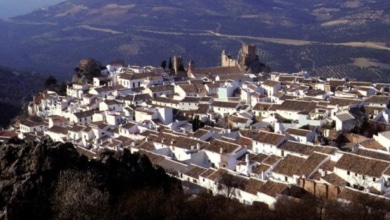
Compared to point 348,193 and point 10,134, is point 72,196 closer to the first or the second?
point 348,193

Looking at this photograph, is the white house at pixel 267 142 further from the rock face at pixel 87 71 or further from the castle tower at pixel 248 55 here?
the castle tower at pixel 248 55

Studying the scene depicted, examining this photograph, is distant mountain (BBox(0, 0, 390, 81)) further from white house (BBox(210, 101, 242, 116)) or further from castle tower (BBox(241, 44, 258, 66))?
white house (BBox(210, 101, 242, 116))

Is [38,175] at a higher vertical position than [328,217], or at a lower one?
higher

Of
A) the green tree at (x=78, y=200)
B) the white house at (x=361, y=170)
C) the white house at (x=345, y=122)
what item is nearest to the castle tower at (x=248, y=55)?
the white house at (x=345, y=122)

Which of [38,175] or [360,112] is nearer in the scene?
[38,175]

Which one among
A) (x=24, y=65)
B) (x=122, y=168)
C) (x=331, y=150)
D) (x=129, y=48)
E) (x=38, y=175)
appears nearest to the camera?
(x=38, y=175)

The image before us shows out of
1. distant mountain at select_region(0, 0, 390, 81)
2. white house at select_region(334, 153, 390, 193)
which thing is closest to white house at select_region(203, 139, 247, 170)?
white house at select_region(334, 153, 390, 193)

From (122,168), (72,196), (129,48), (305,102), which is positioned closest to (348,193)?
(122,168)
